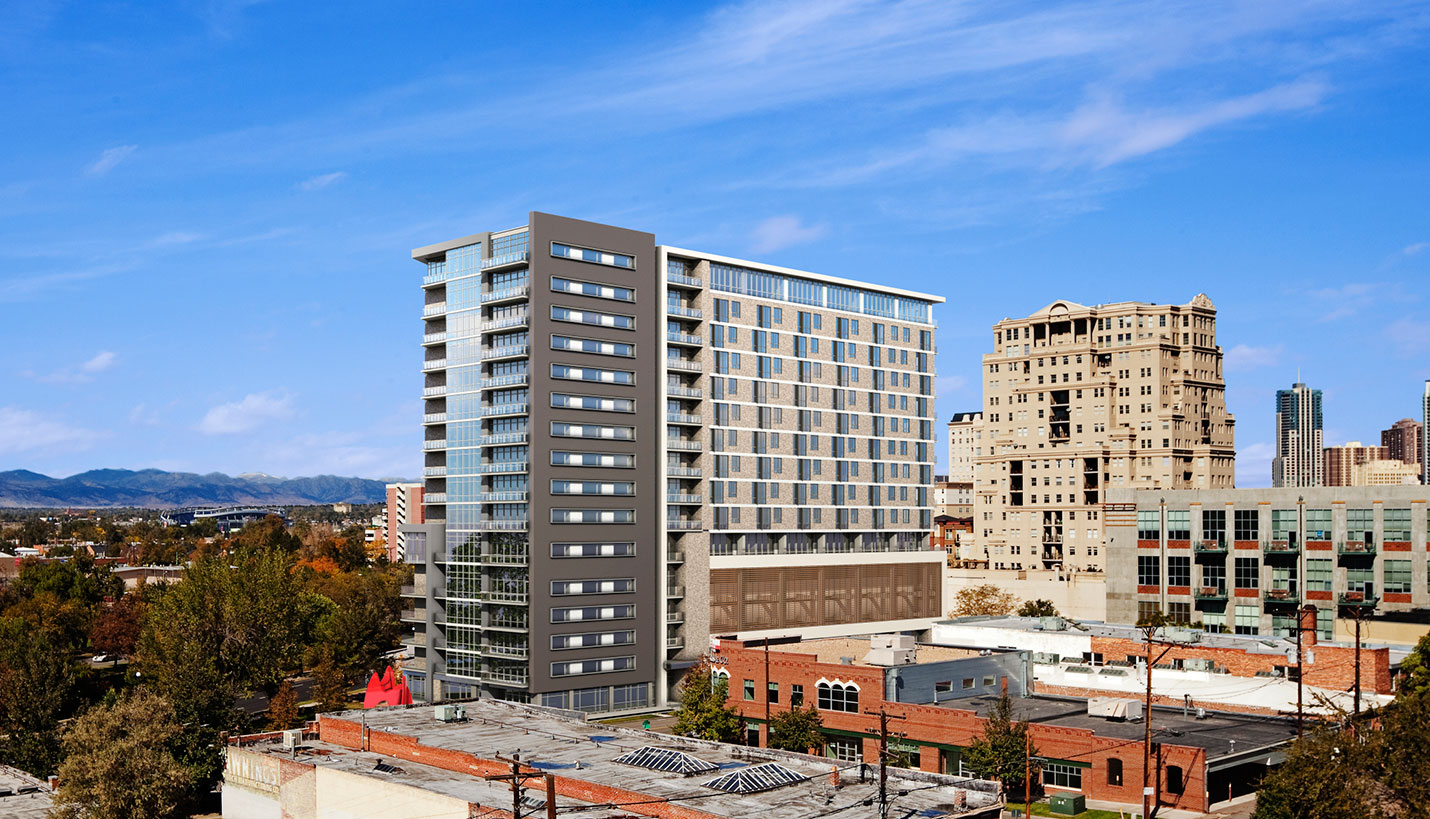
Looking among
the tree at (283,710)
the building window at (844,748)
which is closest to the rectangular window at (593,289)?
the tree at (283,710)

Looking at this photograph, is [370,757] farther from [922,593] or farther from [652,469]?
[922,593]

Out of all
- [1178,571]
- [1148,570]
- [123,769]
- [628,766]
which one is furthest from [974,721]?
[1148,570]

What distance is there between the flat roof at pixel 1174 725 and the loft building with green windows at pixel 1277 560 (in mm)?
44171

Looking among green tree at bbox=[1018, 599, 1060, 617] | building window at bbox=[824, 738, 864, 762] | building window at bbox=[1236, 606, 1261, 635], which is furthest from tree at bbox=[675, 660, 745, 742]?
green tree at bbox=[1018, 599, 1060, 617]

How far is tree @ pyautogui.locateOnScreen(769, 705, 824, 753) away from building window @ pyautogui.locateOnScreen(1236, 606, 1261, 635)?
234 ft

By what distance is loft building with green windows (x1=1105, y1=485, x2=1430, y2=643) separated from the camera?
131m

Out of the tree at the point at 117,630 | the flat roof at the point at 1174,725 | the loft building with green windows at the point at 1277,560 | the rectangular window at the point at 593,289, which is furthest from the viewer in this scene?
the tree at the point at 117,630

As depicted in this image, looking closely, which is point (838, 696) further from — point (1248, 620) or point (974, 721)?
point (1248, 620)

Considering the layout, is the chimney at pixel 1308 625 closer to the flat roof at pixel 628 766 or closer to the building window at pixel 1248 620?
the building window at pixel 1248 620

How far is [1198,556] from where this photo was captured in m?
147

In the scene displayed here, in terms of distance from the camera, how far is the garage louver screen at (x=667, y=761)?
6762 cm

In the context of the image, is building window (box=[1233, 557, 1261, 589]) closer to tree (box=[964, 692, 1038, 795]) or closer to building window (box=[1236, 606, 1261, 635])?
building window (box=[1236, 606, 1261, 635])

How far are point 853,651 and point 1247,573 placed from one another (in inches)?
2204

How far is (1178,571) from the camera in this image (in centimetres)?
14888
